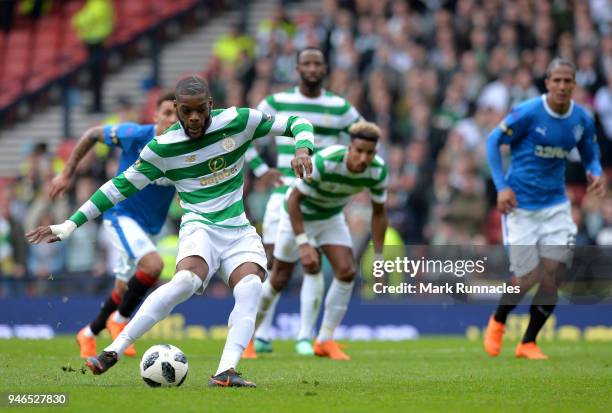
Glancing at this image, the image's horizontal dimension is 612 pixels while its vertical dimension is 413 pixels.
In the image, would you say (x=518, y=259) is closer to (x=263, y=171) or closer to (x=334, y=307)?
(x=334, y=307)

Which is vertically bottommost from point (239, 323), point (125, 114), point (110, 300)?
point (110, 300)

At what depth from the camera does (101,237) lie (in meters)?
20.0

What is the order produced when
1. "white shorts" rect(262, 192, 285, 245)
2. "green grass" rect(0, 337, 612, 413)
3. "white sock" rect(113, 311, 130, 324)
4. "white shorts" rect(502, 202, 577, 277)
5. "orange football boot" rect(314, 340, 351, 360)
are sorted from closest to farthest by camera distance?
"green grass" rect(0, 337, 612, 413) → "white sock" rect(113, 311, 130, 324) → "white shorts" rect(502, 202, 577, 277) → "orange football boot" rect(314, 340, 351, 360) → "white shorts" rect(262, 192, 285, 245)

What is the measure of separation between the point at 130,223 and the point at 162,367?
3696 mm

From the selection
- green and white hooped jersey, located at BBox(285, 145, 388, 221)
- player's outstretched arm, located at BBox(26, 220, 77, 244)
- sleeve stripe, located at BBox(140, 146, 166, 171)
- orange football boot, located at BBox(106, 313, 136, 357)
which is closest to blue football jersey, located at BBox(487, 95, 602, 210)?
green and white hooped jersey, located at BBox(285, 145, 388, 221)

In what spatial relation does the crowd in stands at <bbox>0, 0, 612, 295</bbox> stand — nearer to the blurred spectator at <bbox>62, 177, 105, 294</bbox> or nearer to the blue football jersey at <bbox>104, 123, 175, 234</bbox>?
the blurred spectator at <bbox>62, 177, 105, 294</bbox>

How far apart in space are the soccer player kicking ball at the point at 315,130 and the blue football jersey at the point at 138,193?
4.70 feet

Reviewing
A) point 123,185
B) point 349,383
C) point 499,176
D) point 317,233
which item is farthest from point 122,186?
point 499,176

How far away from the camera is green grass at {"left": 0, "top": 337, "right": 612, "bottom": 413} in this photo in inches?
340

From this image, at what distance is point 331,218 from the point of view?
1370 cm

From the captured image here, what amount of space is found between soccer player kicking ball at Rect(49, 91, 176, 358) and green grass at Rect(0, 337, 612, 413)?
531 mm

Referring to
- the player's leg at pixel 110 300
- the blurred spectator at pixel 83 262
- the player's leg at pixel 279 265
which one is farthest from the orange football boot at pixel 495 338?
the blurred spectator at pixel 83 262

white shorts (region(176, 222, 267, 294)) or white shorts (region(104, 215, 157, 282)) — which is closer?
white shorts (region(176, 222, 267, 294))

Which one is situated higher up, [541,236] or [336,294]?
[541,236]
